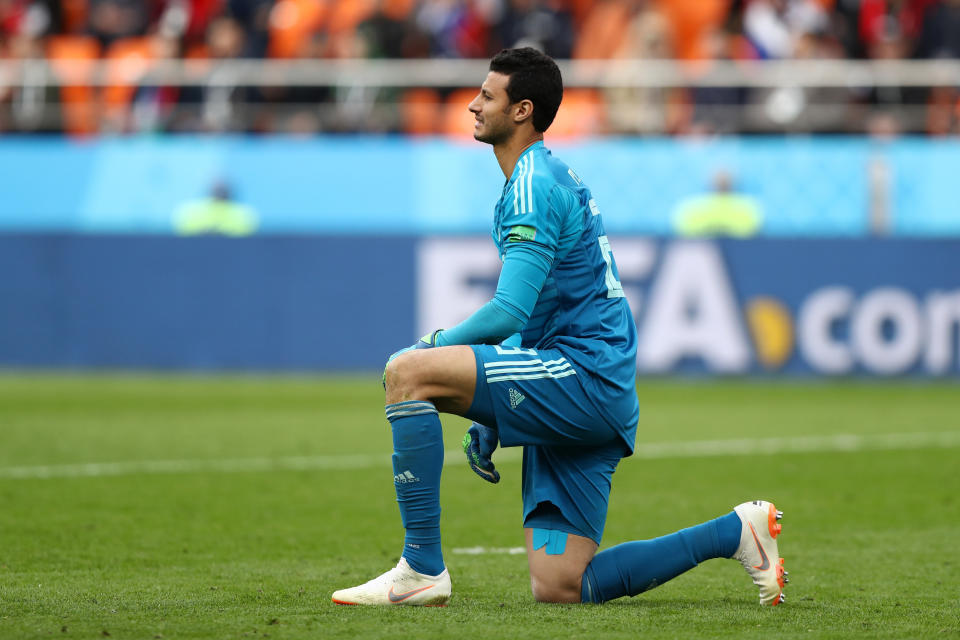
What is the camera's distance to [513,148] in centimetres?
519

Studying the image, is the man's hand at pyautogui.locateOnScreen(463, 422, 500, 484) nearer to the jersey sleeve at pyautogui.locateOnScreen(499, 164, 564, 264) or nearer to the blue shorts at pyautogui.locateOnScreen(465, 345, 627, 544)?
the blue shorts at pyautogui.locateOnScreen(465, 345, 627, 544)

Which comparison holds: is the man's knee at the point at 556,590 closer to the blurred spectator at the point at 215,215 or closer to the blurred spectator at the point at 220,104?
the blurred spectator at the point at 215,215

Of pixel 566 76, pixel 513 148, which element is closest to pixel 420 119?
pixel 566 76

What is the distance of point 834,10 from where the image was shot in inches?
703

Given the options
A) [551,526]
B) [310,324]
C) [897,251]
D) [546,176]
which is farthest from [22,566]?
[897,251]

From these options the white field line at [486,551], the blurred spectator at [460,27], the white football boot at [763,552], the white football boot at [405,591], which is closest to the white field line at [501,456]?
the white field line at [486,551]

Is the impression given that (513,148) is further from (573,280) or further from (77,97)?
(77,97)

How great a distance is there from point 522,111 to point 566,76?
11.5 metres

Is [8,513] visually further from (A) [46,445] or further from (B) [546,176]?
(B) [546,176]

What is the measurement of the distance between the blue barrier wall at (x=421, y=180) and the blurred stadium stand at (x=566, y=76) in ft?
1.17

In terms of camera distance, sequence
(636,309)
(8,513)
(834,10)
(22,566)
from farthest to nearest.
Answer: (834,10) → (636,309) → (8,513) → (22,566)

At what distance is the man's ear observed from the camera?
16.9 ft

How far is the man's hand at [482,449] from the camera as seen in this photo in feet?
17.1

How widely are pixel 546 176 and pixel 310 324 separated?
10257 millimetres
